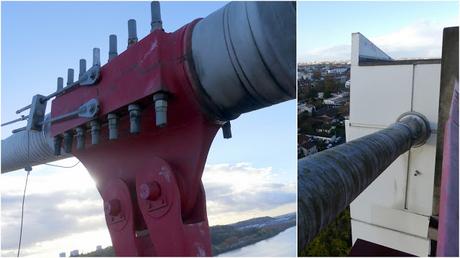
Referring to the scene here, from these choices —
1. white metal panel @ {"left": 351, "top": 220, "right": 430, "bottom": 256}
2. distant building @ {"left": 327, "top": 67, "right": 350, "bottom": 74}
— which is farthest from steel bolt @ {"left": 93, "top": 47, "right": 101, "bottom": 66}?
white metal panel @ {"left": 351, "top": 220, "right": 430, "bottom": 256}

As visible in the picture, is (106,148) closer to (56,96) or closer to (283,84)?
(56,96)

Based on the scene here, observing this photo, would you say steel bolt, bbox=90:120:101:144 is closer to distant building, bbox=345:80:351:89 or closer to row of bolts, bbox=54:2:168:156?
row of bolts, bbox=54:2:168:156

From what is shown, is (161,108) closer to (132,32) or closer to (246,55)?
(246,55)

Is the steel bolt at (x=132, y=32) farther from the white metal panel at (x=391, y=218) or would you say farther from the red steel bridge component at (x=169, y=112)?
the white metal panel at (x=391, y=218)

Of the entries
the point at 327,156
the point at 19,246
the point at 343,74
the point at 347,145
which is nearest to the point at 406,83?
the point at 343,74

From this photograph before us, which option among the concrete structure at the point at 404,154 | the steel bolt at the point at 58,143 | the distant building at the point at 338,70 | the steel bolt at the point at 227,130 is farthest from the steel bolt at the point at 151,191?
the concrete structure at the point at 404,154
